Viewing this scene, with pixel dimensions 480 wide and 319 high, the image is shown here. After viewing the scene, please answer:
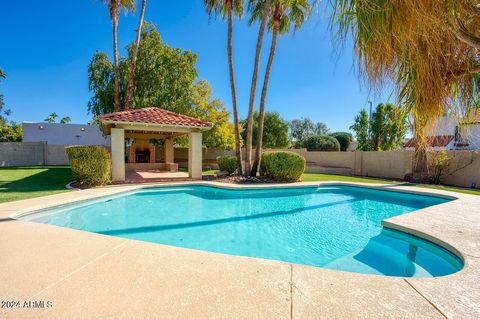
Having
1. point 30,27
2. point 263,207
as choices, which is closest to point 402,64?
point 263,207

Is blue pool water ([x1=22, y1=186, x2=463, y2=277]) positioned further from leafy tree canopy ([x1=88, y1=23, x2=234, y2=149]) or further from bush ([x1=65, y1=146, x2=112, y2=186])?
leafy tree canopy ([x1=88, y1=23, x2=234, y2=149])

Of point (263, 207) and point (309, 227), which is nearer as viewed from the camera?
point (309, 227)

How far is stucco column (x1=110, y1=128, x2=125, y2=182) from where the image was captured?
11961 millimetres

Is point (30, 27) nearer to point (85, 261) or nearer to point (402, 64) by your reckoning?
point (85, 261)

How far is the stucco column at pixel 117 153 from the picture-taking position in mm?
11961

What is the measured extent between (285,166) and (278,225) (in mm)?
6998

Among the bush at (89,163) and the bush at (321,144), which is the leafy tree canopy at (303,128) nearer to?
the bush at (321,144)

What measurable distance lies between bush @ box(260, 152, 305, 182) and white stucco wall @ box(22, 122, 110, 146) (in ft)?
77.6

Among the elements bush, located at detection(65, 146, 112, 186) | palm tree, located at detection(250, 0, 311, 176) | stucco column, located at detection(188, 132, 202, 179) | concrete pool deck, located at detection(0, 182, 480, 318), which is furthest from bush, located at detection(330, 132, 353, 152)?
concrete pool deck, located at detection(0, 182, 480, 318)

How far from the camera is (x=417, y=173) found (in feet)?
52.8

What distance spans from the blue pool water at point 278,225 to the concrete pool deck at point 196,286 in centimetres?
132

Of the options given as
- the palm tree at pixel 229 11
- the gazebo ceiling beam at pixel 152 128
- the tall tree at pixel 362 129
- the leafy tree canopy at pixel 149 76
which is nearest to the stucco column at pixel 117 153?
the gazebo ceiling beam at pixel 152 128

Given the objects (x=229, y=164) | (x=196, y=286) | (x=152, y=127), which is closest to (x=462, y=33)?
(x=196, y=286)

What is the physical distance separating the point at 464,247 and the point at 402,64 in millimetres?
4093
